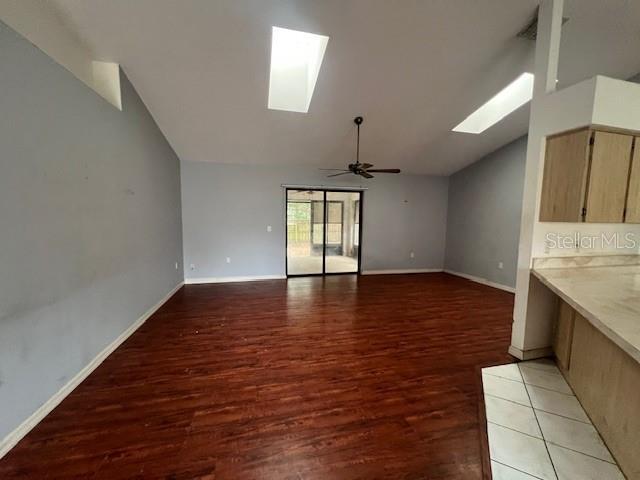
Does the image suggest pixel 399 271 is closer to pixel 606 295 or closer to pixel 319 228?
pixel 319 228

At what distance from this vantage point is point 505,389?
2135 mm

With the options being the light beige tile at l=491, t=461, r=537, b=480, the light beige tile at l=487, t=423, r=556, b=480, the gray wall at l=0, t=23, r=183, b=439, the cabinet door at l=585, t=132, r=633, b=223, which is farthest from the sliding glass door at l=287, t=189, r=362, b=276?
the light beige tile at l=491, t=461, r=537, b=480

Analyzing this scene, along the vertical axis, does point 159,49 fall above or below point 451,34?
below

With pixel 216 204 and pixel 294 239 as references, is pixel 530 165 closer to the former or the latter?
pixel 294 239

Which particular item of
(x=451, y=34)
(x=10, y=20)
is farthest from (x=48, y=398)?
(x=451, y=34)

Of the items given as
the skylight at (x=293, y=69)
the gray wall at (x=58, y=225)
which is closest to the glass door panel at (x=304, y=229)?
the skylight at (x=293, y=69)

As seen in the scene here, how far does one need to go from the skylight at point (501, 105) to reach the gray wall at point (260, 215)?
1.92 metres

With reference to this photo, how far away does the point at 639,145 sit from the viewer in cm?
221

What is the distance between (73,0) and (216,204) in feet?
11.6

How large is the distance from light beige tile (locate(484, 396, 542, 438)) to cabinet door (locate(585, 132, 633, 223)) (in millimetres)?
1620

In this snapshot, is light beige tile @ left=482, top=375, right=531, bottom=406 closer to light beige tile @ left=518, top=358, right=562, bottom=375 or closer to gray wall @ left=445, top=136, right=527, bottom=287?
light beige tile @ left=518, top=358, right=562, bottom=375

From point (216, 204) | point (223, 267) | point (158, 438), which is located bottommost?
point (158, 438)

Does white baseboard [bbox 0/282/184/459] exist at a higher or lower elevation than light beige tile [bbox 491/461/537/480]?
lower

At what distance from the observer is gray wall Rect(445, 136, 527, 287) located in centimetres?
506
